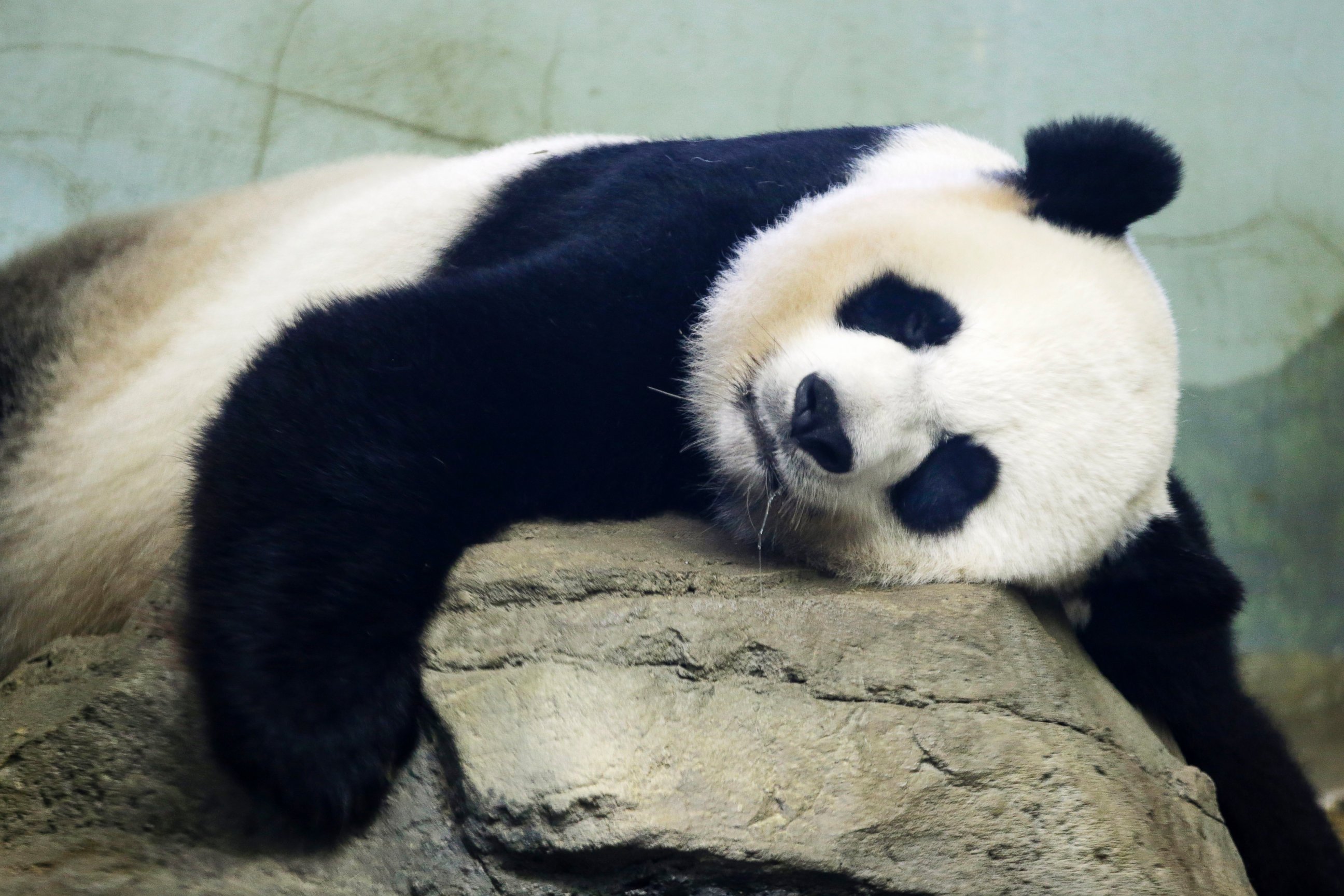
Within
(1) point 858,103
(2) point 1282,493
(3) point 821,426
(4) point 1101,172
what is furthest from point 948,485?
(2) point 1282,493

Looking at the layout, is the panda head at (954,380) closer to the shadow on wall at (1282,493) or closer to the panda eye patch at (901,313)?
the panda eye patch at (901,313)

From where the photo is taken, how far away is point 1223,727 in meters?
2.64

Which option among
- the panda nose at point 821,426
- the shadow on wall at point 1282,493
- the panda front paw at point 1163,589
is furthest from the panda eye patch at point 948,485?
the shadow on wall at point 1282,493

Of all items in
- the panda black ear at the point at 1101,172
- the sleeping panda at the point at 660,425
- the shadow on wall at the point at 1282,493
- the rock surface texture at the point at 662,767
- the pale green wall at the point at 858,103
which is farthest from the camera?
the shadow on wall at the point at 1282,493

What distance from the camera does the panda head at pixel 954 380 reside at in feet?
7.17

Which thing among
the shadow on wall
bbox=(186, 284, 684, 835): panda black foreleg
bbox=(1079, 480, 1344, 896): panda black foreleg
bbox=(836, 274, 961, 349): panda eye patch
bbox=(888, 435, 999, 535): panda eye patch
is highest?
bbox=(836, 274, 961, 349): panda eye patch

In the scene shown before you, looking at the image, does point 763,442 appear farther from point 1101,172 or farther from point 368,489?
point 1101,172

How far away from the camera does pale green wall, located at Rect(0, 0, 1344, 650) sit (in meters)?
4.43

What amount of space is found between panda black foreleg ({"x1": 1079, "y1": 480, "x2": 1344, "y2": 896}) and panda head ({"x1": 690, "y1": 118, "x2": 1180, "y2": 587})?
7.2 inches

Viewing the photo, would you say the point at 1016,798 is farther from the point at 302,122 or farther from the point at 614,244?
the point at 302,122

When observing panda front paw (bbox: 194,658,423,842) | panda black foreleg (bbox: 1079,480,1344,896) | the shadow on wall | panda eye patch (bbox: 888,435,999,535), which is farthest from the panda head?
the shadow on wall

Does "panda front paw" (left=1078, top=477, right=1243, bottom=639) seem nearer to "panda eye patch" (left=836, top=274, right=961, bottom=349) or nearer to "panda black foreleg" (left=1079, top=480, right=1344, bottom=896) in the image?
"panda black foreleg" (left=1079, top=480, right=1344, bottom=896)

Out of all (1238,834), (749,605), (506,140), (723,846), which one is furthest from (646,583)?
(506,140)

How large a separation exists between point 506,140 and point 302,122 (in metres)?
0.84
